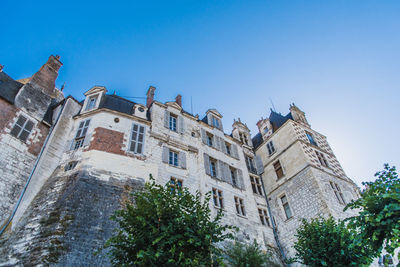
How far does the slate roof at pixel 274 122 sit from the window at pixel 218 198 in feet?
28.4

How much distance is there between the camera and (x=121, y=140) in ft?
50.7

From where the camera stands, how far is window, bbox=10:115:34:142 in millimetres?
14220

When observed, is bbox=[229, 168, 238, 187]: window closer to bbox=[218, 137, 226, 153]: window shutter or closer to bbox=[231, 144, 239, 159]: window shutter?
bbox=[231, 144, 239, 159]: window shutter

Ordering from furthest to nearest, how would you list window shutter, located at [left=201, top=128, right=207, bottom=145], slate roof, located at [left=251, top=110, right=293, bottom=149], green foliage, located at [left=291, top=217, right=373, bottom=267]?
slate roof, located at [left=251, top=110, right=293, bottom=149] < window shutter, located at [left=201, top=128, right=207, bottom=145] < green foliage, located at [left=291, top=217, right=373, bottom=267]

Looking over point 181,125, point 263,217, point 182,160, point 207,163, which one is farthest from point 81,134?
point 263,217

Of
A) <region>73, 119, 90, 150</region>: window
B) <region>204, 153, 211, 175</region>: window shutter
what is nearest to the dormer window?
<region>73, 119, 90, 150</region>: window

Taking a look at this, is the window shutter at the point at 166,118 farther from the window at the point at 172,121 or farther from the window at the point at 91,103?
the window at the point at 91,103

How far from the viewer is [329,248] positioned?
38.3 feet

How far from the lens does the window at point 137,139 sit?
15484mm

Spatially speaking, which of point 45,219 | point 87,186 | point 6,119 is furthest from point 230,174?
point 6,119

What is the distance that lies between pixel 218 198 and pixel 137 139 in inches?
227

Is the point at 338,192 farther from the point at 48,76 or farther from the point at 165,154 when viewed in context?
the point at 48,76

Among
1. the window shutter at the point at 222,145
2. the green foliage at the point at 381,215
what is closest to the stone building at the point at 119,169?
the window shutter at the point at 222,145

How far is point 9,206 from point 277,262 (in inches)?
535
